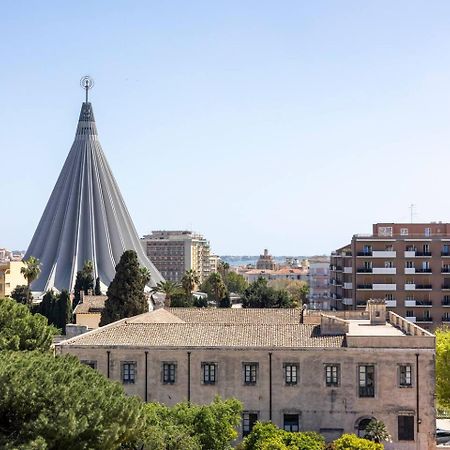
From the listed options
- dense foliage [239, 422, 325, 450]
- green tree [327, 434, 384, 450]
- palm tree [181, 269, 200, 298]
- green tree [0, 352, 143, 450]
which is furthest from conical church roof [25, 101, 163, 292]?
green tree [0, 352, 143, 450]

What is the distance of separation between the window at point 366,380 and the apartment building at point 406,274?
45.1m

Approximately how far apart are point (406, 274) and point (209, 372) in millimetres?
48043

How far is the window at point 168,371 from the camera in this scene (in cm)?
4000

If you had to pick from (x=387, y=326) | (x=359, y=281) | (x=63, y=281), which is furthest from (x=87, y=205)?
(x=387, y=326)

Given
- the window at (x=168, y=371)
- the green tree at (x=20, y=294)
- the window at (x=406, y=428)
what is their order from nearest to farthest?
the window at (x=406, y=428)
the window at (x=168, y=371)
the green tree at (x=20, y=294)

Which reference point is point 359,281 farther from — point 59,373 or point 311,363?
point 59,373

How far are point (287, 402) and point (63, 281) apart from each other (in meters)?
97.9

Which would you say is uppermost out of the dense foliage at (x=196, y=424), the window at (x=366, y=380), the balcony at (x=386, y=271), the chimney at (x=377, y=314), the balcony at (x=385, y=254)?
the balcony at (x=385, y=254)

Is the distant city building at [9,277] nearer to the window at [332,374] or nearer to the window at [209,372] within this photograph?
the window at [209,372]

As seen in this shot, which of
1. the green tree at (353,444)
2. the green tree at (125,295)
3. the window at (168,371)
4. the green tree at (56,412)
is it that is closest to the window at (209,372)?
the window at (168,371)

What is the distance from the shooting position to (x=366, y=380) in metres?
39.0

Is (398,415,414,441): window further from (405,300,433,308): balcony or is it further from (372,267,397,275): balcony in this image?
(372,267,397,275): balcony

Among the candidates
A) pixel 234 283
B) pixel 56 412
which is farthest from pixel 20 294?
pixel 234 283

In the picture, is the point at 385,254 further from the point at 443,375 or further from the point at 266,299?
the point at 443,375
